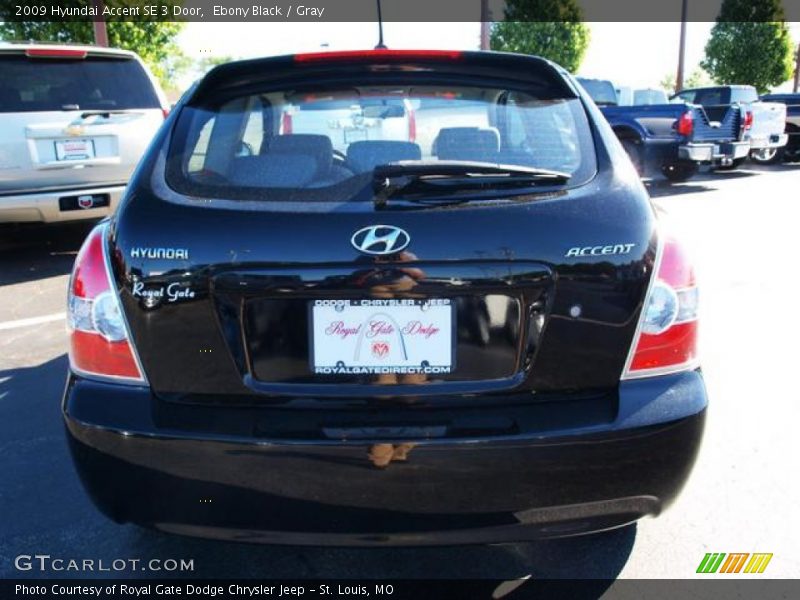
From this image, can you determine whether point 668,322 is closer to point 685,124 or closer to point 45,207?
point 45,207

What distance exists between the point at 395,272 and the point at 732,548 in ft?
5.32

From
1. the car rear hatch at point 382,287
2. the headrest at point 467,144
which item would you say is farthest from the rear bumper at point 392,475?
the headrest at point 467,144

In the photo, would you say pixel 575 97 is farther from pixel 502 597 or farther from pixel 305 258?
pixel 502 597

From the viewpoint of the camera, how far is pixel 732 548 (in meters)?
2.45

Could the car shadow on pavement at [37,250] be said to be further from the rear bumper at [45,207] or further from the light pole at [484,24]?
the light pole at [484,24]

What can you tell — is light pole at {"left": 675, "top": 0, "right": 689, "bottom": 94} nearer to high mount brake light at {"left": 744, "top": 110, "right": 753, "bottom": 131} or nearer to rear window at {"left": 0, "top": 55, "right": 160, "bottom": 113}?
high mount brake light at {"left": 744, "top": 110, "right": 753, "bottom": 131}

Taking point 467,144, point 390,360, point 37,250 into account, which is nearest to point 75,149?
point 37,250

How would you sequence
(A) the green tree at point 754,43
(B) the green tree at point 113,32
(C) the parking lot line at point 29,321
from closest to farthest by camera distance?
(C) the parking lot line at point 29,321 → (B) the green tree at point 113,32 → (A) the green tree at point 754,43

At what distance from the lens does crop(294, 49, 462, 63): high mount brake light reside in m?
2.26

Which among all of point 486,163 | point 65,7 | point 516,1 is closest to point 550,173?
point 486,163

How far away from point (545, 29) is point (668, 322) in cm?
3167

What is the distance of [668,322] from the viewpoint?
6.40ft

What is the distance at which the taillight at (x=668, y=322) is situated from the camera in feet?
6.29

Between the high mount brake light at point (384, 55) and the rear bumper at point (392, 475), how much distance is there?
3.75 feet
